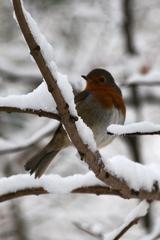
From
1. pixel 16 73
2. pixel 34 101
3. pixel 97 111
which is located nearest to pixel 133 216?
pixel 34 101

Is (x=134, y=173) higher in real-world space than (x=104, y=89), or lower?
lower

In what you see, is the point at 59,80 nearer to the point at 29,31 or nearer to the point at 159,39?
the point at 29,31

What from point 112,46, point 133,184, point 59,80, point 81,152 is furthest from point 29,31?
point 112,46

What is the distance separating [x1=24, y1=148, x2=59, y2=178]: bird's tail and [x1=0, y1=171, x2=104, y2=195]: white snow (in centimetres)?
21

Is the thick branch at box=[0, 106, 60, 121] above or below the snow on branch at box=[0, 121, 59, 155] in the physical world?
below

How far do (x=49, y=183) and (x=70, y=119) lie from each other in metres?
0.41

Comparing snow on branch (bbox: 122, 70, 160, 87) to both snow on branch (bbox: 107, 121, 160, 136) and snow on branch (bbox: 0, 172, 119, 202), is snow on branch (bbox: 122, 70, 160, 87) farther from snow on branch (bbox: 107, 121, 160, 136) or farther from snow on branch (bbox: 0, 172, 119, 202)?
snow on branch (bbox: 107, 121, 160, 136)

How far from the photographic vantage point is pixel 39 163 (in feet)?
8.73

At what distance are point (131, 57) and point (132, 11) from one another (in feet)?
1.98

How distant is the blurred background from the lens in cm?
644

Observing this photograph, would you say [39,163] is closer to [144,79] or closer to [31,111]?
[31,111]

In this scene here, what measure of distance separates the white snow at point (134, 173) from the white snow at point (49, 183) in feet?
0.28

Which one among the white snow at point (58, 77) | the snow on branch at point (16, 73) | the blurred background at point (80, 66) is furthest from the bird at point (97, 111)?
the snow on branch at point (16, 73)

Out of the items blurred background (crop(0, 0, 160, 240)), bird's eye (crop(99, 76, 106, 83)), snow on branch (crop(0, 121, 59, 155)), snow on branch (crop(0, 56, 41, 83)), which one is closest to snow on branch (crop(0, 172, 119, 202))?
snow on branch (crop(0, 121, 59, 155))
